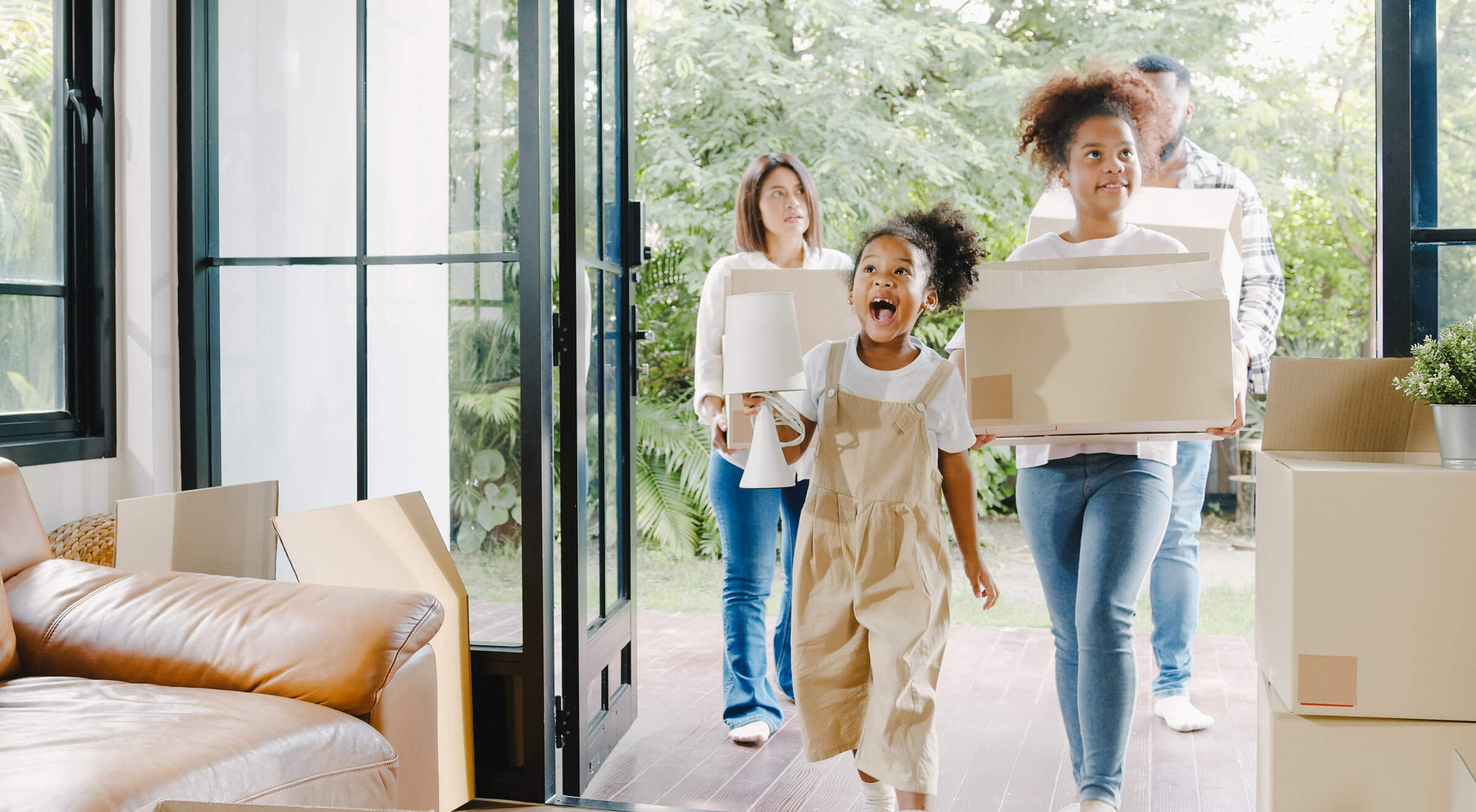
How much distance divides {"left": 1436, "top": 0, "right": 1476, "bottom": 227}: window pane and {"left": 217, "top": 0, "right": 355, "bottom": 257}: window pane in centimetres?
197

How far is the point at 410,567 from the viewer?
2018mm

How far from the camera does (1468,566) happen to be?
4.32ft

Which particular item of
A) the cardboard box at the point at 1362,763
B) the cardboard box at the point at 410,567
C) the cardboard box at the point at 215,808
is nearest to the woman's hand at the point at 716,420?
the cardboard box at the point at 410,567

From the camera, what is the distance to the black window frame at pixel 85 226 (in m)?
2.23

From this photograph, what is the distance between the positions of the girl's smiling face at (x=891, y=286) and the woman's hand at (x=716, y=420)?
0.55 meters

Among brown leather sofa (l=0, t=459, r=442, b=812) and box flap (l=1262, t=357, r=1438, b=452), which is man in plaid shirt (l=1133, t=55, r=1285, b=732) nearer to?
box flap (l=1262, t=357, r=1438, b=452)

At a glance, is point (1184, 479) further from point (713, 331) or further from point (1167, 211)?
point (713, 331)

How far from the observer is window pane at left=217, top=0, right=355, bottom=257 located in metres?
2.19

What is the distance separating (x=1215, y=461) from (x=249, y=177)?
5104 mm

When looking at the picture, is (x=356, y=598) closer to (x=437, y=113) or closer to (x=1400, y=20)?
(x=437, y=113)

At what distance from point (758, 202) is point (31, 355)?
1.59 m

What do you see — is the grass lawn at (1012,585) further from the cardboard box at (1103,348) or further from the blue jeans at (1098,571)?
the cardboard box at (1103,348)

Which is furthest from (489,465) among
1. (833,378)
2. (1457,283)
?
(1457,283)

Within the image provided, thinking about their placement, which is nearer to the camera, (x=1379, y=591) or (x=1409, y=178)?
(x=1379, y=591)
